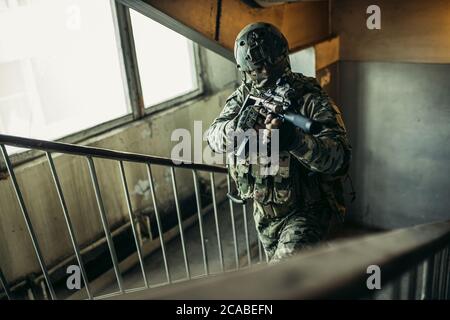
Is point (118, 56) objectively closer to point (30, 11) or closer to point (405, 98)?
point (30, 11)

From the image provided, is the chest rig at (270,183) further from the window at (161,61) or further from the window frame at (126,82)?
the window at (161,61)

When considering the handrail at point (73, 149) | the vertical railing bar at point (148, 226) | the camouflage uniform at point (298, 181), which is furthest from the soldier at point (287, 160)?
the vertical railing bar at point (148, 226)

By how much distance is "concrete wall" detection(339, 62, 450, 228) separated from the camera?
169 inches

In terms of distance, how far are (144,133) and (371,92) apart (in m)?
2.58

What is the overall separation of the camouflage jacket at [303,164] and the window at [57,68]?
205cm

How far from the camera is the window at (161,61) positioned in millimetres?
4785

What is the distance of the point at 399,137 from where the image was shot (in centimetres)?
457

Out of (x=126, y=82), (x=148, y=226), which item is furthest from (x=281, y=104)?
(x=148, y=226)

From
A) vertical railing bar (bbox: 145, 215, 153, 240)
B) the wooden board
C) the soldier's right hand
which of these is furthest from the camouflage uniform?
vertical railing bar (bbox: 145, 215, 153, 240)

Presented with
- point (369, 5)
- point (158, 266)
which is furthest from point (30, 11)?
point (369, 5)

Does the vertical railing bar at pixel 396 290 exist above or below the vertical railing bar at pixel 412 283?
above

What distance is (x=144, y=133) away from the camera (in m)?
4.86

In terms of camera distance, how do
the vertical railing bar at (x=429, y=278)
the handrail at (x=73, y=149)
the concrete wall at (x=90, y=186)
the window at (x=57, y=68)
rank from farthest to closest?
1. the concrete wall at (x=90, y=186)
2. the window at (x=57, y=68)
3. the handrail at (x=73, y=149)
4. the vertical railing bar at (x=429, y=278)

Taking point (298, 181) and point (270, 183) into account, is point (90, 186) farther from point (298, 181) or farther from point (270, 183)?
point (298, 181)
